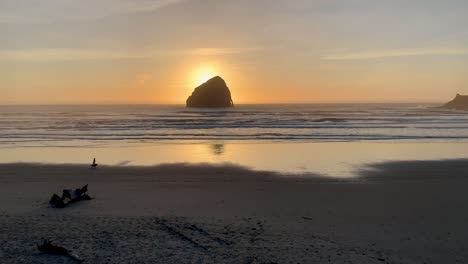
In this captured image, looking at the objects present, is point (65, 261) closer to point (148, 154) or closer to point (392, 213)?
point (392, 213)

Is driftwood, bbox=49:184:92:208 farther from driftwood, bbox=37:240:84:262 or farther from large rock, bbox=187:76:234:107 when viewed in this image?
large rock, bbox=187:76:234:107

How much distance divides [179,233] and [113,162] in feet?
37.4

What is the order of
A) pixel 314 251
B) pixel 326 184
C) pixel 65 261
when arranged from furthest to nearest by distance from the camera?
pixel 326 184 → pixel 314 251 → pixel 65 261

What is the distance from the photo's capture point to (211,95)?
141 meters

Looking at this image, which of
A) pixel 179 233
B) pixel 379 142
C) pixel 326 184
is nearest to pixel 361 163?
pixel 326 184

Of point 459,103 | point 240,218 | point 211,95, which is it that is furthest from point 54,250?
point 211,95

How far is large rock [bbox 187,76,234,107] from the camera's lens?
139875 millimetres

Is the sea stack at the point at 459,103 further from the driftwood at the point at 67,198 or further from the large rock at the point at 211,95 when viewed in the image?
the driftwood at the point at 67,198

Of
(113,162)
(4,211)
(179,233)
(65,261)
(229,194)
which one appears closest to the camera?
(65,261)

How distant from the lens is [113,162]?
1881 cm

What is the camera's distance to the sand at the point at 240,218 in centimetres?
747

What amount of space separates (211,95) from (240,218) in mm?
132466

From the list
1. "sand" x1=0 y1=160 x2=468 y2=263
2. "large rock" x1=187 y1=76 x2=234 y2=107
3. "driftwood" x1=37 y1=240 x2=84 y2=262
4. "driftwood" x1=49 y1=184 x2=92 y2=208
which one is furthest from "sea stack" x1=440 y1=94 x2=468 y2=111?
"driftwood" x1=37 y1=240 x2=84 y2=262

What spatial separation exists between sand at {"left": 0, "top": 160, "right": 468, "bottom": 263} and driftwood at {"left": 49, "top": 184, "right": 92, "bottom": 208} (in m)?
0.26
